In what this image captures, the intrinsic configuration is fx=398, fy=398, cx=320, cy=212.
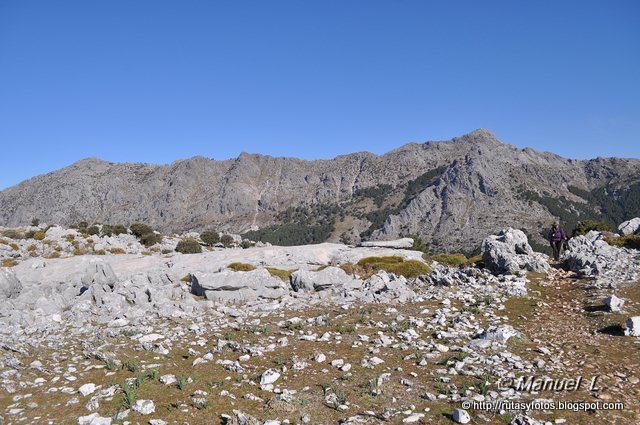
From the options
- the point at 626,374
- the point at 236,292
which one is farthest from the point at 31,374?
the point at 626,374

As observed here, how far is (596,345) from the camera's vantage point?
528 inches

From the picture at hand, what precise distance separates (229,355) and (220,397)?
133 inches

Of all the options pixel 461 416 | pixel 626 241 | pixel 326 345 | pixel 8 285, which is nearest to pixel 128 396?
pixel 326 345

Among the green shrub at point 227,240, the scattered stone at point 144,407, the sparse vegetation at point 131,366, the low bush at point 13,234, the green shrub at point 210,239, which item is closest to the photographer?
the scattered stone at point 144,407

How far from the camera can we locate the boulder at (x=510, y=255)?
25734mm

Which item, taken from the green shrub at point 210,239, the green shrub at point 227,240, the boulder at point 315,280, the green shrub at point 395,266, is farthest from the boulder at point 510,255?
the green shrub at point 210,239

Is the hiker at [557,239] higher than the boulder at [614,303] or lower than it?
higher

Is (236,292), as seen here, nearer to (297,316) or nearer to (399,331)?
(297,316)

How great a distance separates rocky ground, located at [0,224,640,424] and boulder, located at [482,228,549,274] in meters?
0.14

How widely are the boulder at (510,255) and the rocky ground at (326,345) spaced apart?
0.46 ft

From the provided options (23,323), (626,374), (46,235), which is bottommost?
(626,374)

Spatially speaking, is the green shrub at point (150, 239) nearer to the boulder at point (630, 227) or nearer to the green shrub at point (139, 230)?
the green shrub at point (139, 230)

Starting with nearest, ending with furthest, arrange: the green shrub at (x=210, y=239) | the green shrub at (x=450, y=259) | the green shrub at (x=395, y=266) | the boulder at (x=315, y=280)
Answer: the boulder at (x=315, y=280) → the green shrub at (x=395, y=266) → the green shrub at (x=450, y=259) → the green shrub at (x=210, y=239)

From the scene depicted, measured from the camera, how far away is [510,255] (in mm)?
26562
